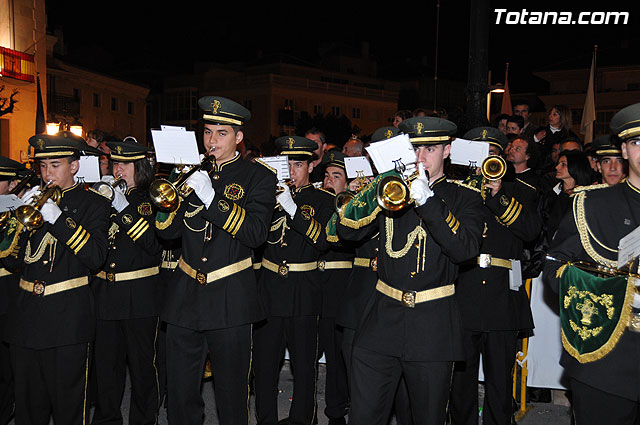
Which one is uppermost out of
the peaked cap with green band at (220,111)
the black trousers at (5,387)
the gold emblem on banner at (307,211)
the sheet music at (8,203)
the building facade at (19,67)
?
the building facade at (19,67)

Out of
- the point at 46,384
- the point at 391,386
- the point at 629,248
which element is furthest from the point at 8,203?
the point at 629,248

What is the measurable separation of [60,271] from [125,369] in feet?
4.39

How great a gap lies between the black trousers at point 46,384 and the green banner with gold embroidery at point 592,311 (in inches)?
145

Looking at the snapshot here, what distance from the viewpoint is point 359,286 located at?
612 centimetres

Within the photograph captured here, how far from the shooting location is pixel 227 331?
16.8 ft

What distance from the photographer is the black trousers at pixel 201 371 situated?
5.07 m

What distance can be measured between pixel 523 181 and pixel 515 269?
3.07 feet

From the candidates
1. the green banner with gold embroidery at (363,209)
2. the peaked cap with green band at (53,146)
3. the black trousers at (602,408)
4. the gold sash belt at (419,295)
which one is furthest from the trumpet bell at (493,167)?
the peaked cap with green band at (53,146)

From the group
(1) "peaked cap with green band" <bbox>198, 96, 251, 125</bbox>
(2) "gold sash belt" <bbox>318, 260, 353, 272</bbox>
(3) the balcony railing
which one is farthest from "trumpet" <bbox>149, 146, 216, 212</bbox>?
(3) the balcony railing

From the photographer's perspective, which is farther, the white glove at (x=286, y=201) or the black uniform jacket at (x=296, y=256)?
the black uniform jacket at (x=296, y=256)

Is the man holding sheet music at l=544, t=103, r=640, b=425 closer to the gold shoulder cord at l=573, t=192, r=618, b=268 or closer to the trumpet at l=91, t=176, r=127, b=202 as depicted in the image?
the gold shoulder cord at l=573, t=192, r=618, b=268

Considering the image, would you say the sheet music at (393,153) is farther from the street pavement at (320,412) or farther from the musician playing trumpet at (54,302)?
the street pavement at (320,412)

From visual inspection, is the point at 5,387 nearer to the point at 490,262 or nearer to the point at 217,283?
the point at 217,283

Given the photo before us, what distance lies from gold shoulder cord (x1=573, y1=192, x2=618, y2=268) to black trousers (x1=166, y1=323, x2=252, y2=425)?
101 inches
